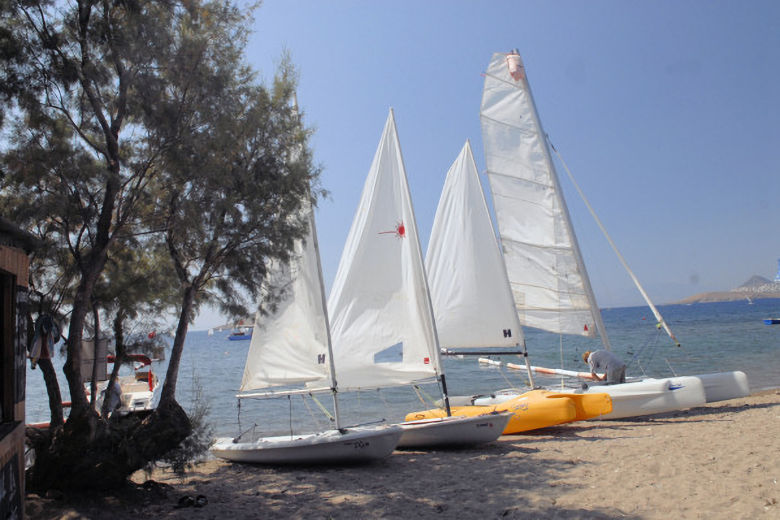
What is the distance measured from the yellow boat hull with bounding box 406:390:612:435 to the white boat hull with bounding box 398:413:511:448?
2.27ft

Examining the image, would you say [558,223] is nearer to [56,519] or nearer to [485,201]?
[485,201]

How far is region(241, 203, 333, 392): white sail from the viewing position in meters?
9.79

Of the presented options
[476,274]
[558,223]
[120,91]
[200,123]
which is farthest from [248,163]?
[558,223]

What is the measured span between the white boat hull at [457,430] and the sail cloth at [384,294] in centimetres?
82

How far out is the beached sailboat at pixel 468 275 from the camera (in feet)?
44.1

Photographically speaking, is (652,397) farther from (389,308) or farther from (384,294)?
(384,294)

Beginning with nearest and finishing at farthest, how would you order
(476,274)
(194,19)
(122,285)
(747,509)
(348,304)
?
(747,509)
(194,19)
(122,285)
(348,304)
(476,274)

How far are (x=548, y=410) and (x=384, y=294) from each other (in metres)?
3.98

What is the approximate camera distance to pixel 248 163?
859 cm

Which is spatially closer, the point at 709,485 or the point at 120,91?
the point at 709,485

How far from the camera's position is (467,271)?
1402cm

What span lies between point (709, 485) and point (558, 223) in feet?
27.4

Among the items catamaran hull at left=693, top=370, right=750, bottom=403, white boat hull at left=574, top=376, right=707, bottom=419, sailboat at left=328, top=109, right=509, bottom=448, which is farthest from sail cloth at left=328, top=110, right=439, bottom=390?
catamaran hull at left=693, top=370, right=750, bottom=403

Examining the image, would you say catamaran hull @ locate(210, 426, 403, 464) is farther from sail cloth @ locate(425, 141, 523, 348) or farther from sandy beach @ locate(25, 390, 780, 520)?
sail cloth @ locate(425, 141, 523, 348)
